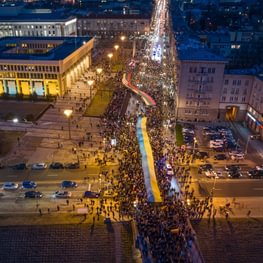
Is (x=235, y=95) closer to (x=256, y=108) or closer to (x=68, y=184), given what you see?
(x=256, y=108)

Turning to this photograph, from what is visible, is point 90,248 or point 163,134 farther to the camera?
point 163,134

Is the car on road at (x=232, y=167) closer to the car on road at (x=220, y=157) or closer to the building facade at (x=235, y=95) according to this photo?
the car on road at (x=220, y=157)

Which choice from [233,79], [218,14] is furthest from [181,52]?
[218,14]

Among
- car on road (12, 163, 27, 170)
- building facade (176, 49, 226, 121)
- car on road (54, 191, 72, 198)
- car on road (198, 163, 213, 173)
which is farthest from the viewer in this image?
building facade (176, 49, 226, 121)

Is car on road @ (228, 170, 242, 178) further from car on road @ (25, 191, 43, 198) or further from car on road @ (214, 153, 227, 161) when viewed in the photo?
car on road @ (25, 191, 43, 198)

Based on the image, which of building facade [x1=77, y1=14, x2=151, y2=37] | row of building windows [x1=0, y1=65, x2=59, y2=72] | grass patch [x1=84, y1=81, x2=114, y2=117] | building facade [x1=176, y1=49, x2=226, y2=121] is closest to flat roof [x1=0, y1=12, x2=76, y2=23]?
building facade [x1=77, y1=14, x2=151, y2=37]

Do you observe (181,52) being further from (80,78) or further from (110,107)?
(80,78)
